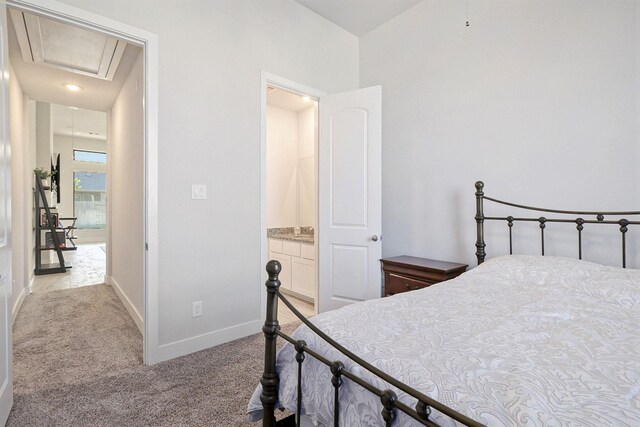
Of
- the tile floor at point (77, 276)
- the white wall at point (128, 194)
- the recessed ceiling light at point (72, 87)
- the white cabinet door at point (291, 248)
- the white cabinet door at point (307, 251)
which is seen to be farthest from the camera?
the tile floor at point (77, 276)

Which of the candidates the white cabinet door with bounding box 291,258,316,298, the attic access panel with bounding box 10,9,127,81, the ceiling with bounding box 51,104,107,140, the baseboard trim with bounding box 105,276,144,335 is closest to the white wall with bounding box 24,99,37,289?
the baseboard trim with bounding box 105,276,144,335

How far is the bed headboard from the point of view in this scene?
1.95 meters

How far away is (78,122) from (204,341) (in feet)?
23.6

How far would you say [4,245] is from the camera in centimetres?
164

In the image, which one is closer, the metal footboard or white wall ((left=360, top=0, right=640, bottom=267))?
the metal footboard

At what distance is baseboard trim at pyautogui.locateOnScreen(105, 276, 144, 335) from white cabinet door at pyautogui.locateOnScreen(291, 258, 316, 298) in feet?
5.78

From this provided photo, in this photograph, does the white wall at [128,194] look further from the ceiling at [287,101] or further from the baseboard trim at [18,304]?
the ceiling at [287,101]

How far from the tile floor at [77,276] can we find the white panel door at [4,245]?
318 cm

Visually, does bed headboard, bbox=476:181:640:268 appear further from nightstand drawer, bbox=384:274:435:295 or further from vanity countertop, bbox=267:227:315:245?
vanity countertop, bbox=267:227:315:245

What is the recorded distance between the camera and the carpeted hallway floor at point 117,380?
1715 mm

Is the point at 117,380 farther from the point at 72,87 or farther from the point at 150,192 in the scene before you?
the point at 72,87

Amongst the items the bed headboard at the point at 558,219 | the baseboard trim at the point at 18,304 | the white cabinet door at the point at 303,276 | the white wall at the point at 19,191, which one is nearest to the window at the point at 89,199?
the white wall at the point at 19,191

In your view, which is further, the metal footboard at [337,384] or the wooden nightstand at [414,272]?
the wooden nightstand at [414,272]

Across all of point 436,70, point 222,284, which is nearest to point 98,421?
point 222,284
